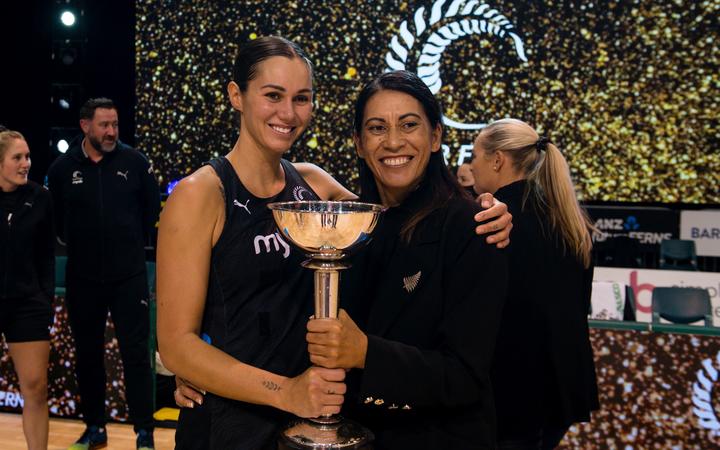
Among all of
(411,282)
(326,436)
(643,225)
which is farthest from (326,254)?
(643,225)

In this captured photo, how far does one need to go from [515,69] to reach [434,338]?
572cm

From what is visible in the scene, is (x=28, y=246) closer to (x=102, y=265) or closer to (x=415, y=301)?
(x=102, y=265)

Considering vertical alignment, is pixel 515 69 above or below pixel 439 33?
below

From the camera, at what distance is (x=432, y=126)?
4.95 ft

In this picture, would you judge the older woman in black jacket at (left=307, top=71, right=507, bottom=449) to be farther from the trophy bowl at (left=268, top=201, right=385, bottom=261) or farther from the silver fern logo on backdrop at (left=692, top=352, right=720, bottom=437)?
the silver fern logo on backdrop at (left=692, top=352, right=720, bottom=437)

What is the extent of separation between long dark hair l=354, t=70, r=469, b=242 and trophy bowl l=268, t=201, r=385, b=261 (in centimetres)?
17

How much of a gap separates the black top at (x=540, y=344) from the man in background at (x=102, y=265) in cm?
249

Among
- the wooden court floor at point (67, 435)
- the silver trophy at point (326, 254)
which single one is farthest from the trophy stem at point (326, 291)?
the wooden court floor at point (67, 435)

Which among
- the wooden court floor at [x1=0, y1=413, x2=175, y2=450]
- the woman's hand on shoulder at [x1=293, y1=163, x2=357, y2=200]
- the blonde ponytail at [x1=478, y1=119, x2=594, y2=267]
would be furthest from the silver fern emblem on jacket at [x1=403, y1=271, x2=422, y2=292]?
the wooden court floor at [x1=0, y1=413, x2=175, y2=450]

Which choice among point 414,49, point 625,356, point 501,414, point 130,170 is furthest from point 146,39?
point 501,414

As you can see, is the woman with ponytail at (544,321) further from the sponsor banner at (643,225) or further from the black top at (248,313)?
the sponsor banner at (643,225)

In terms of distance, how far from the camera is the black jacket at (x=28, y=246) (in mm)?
3334

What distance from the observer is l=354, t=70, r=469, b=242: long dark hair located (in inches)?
56.1

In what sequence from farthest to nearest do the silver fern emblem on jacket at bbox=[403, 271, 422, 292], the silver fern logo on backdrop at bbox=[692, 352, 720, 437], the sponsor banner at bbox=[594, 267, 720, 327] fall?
1. the sponsor banner at bbox=[594, 267, 720, 327]
2. the silver fern logo on backdrop at bbox=[692, 352, 720, 437]
3. the silver fern emblem on jacket at bbox=[403, 271, 422, 292]
